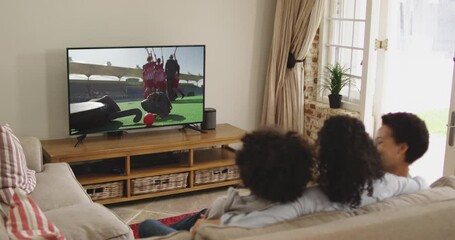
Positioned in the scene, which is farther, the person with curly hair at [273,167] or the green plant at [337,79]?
the green plant at [337,79]

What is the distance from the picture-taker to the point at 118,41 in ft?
15.5

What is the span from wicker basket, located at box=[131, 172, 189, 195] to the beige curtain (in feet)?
3.68

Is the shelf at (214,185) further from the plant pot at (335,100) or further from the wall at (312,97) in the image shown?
the plant pot at (335,100)

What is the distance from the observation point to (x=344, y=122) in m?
1.96

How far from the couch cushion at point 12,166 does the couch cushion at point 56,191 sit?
73 mm

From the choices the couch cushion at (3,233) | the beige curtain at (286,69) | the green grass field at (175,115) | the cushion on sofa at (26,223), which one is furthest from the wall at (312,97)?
the cushion on sofa at (26,223)

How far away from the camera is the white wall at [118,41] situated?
173 inches

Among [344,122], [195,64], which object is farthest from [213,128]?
[344,122]

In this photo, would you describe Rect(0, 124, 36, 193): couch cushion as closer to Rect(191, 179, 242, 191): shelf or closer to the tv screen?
the tv screen

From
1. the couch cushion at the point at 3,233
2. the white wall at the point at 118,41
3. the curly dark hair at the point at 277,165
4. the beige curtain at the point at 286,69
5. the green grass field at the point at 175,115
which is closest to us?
the curly dark hair at the point at 277,165

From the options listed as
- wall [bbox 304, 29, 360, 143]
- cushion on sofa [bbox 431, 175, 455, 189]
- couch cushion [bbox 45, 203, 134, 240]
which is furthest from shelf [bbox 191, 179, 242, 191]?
cushion on sofa [bbox 431, 175, 455, 189]

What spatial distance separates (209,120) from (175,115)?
32 centimetres

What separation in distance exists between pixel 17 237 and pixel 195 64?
3097mm

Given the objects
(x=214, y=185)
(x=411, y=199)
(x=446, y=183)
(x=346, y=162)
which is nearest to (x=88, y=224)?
(x=346, y=162)
